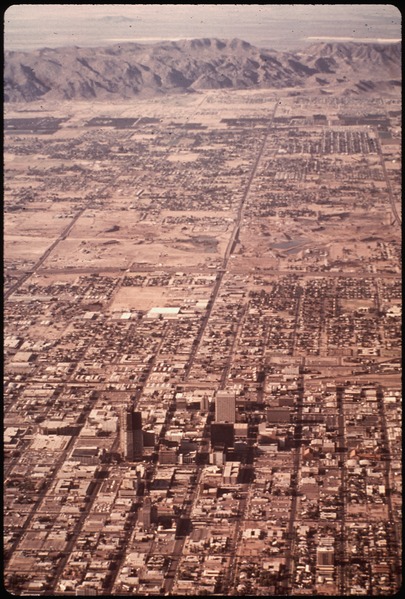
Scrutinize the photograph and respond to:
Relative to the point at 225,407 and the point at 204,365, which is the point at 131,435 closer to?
the point at 225,407

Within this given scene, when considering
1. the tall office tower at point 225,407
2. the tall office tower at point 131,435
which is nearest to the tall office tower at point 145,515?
the tall office tower at point 131,435

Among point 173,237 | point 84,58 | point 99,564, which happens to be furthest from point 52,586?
point 84,58

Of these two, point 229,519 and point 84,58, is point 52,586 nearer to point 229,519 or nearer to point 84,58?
point 229,519

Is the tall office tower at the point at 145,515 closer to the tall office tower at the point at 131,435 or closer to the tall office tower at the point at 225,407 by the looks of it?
the tall office tower at the point at 131,435

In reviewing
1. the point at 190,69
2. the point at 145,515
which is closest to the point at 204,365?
the point at 145,515

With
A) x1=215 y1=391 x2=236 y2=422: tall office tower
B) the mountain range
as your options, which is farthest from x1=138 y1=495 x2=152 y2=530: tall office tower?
the mountain range

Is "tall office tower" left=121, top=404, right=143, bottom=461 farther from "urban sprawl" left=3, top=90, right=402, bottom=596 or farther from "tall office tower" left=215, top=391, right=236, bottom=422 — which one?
"tall office tower" left=215, top=391, right=236, bottom=422
